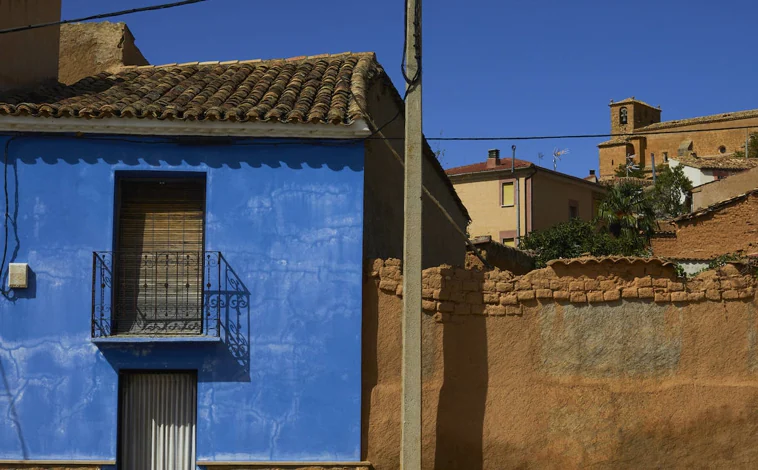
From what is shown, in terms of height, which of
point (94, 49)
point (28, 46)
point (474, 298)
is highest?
point (94, 49)

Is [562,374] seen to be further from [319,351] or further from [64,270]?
[64,270]

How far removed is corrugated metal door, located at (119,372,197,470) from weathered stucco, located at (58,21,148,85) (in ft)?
19.4

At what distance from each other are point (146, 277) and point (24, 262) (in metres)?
1.37

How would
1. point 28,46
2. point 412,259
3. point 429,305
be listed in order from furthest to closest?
point 28,46 → point 429,305 → point 412,259

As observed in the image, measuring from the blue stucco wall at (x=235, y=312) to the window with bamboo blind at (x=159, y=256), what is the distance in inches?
12.9

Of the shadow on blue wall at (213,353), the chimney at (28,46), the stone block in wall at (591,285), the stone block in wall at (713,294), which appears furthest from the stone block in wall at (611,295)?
the chimney at (28,46)

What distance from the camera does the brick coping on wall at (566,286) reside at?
10.9 m

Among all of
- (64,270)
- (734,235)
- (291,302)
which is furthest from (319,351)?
(734,235)

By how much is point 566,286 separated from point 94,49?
8.84 metres

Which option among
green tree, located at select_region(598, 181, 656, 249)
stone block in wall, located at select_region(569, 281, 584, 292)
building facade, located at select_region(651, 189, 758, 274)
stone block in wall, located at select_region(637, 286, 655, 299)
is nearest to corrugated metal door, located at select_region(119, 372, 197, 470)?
stone block in wall, located at select_region(569, 281, 584, 292)

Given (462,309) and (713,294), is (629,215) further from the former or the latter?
(462,309)

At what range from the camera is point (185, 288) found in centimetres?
1123

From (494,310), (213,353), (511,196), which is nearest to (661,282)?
(494,310)

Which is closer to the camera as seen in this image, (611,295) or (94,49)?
(611,295)
